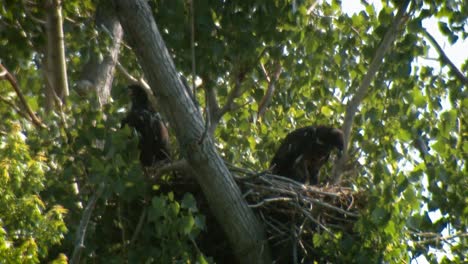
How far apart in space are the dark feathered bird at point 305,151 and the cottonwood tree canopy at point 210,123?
0.85 feet

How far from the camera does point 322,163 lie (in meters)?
10.8

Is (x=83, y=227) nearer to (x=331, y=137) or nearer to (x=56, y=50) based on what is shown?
(x=56, y=50)

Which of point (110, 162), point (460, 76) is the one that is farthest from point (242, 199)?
point (460, 76)

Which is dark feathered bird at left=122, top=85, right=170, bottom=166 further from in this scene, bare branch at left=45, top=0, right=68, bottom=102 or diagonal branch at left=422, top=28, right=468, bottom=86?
diagonal branch at left=422, top=28, right=468, bottom=86

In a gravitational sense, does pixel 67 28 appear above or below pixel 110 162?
above

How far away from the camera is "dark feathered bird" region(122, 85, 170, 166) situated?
10.3 m

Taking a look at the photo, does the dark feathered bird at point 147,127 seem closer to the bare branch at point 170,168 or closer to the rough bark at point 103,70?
the rough bark at point 103,70

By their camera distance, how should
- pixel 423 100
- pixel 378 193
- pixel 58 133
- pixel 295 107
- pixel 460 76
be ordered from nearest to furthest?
pixel 378 193 < pixel 58 133 < pixel 423 100 < pixel 460 76 < pixel 295 107

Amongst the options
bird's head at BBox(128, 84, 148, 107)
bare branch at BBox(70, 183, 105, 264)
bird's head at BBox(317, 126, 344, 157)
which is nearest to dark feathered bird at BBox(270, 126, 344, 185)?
bird's head at BBox(317, 126, 344, 157)

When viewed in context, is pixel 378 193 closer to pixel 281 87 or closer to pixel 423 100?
pixel 423 100

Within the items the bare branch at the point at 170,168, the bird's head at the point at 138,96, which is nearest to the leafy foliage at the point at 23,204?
the bare branch at the point at 170,168

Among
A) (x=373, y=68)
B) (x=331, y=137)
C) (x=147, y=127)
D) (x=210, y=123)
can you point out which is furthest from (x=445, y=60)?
(x=147, y=127)

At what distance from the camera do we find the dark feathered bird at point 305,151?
10.3 metres

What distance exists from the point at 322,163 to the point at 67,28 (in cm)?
307
